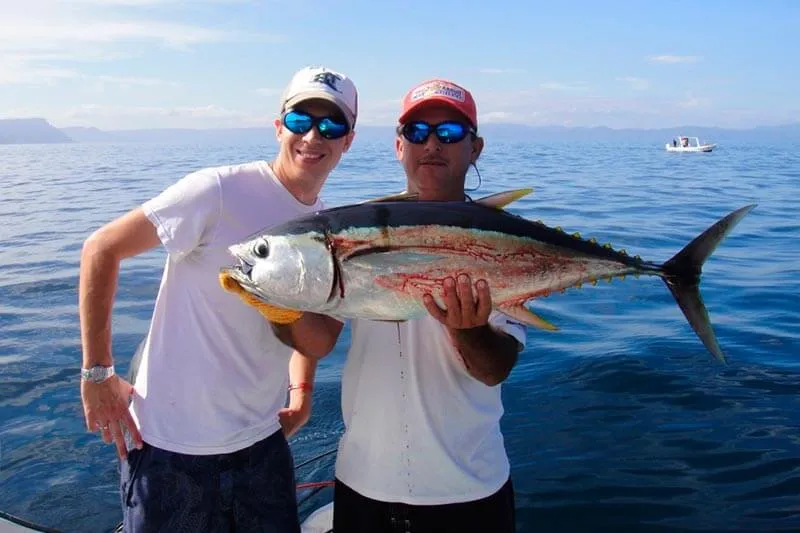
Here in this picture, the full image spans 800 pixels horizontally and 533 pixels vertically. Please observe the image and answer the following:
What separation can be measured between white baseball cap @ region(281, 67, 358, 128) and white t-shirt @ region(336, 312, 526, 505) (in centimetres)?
106

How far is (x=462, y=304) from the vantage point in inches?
95.4

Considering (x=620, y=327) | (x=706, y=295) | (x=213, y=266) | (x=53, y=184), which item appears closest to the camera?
(x=213, y=266)

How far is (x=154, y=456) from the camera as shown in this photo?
2.84 metres

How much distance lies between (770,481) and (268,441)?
393 centimetres

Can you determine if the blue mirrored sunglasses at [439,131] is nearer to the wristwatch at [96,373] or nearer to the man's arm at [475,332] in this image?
the man's arm at [475,332]

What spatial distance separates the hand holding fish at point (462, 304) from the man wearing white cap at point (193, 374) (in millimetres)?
588

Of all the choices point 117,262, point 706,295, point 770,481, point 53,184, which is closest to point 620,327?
point 706,295

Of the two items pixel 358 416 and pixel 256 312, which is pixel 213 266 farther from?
pixel 358 416

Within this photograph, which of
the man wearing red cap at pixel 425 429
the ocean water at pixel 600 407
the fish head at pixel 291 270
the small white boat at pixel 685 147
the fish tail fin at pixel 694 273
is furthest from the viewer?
the small white boat at pixel 685 147

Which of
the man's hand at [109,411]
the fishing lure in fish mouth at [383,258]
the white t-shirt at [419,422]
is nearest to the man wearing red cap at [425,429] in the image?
the white t-shirt at [419,422]

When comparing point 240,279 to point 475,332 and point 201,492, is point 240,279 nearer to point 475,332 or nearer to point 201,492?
point 475,332

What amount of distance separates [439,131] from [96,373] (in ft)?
5.98

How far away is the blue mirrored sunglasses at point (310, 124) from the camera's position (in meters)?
3.05

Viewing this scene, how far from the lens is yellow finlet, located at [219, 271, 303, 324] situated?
239 cm
